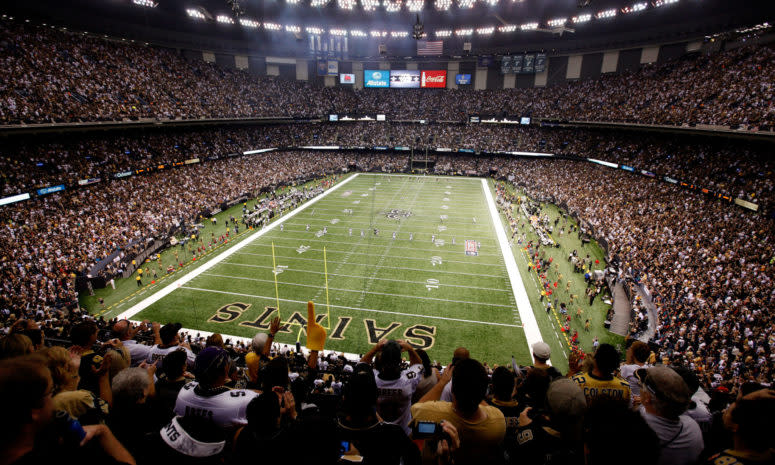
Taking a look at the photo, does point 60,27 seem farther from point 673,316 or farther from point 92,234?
point 673,316

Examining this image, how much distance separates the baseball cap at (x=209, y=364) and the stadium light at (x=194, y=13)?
55.3 m

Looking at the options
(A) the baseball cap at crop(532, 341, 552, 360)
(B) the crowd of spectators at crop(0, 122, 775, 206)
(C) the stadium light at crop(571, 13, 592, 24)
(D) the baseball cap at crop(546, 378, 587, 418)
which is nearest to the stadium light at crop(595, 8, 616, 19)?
(C) the stadium light at crop(571, 13, 592, 24)

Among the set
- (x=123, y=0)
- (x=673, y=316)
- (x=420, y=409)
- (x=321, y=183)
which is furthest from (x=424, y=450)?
(x=123, y=0)

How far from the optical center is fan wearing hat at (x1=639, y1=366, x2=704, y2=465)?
129 inches

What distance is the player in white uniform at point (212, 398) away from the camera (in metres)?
3.64

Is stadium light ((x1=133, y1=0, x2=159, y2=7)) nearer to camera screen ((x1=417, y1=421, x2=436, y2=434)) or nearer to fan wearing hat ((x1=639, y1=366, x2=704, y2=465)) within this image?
camera screen ((x1=417, y1=421, x2=436, y2=434))

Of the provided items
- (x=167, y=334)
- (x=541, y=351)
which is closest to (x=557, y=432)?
(x=541, y=351)

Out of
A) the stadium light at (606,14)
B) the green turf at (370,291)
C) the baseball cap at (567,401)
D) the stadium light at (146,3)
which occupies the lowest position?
the green turf at (370,291)

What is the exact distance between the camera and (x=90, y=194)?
94.1 ft

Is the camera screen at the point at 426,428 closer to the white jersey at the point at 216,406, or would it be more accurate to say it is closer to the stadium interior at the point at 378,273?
the stadium interior at the point at 378,273

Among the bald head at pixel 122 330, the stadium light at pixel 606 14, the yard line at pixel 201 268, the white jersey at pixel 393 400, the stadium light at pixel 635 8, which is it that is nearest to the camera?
the white jersey at pixel 393 400

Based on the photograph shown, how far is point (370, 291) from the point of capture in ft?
70.6

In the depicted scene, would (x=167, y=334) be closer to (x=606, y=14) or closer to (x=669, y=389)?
(x=669, y=389)

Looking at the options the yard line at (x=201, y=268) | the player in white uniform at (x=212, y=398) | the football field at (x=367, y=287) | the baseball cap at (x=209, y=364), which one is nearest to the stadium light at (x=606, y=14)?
the football field at (x=367, y=287)
